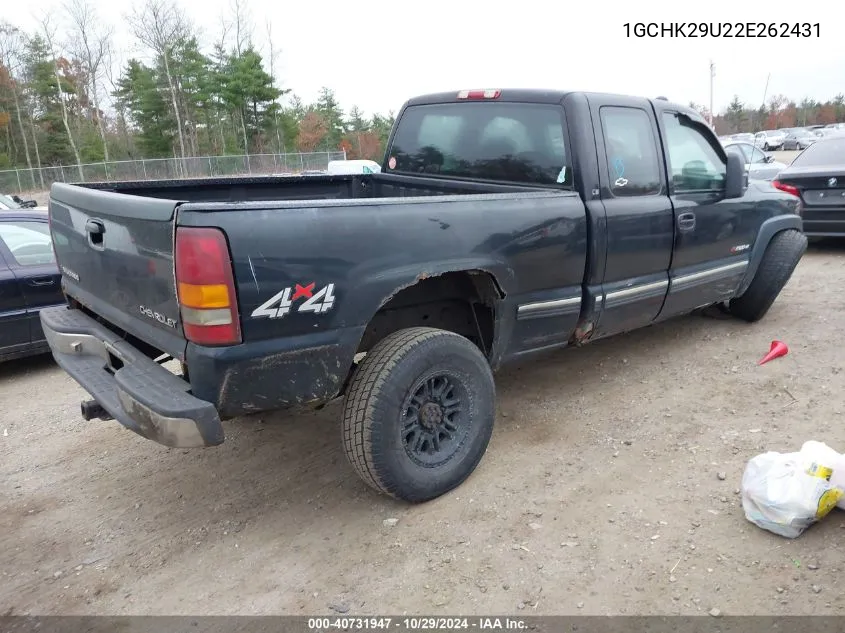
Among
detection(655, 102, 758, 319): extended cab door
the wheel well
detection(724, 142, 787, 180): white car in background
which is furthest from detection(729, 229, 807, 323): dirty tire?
detection(724, 142, 787, 180): white car in background

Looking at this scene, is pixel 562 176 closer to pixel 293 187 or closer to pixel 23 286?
pixel 293 187

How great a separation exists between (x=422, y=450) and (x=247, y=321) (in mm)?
1128

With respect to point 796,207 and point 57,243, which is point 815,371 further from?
point 57,243

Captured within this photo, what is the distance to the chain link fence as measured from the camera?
104 feet

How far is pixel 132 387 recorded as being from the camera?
2584 mm

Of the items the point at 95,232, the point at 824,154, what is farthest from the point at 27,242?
the point at 824,154

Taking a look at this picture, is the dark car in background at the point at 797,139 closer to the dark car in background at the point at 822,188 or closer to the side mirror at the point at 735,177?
the dark car in background at the point at 822,188

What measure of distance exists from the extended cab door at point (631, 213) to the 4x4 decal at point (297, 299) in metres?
1.78

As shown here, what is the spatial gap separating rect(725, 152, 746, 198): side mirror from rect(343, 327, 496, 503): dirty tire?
2.58 m

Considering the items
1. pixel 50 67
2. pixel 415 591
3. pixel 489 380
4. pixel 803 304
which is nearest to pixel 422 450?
pixel 489 380

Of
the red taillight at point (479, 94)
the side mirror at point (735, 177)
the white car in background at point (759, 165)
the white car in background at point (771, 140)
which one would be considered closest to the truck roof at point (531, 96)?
the red taillight at point (479, 94)

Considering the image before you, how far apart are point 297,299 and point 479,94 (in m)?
2.35

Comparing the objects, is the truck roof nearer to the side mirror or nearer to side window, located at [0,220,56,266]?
the side mirror

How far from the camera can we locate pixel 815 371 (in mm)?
4535
